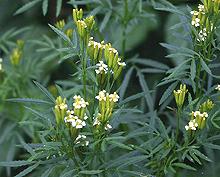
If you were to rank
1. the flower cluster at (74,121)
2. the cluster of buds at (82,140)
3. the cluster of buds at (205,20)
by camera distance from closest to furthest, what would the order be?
1. the flower cluster at (74,121)
2. the cluster of buds at (82,140)
3. the cluster of buds at (205,20)

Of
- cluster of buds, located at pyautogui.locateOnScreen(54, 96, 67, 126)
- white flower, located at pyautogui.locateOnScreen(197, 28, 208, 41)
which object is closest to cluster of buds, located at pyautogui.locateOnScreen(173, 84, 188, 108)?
white flower, located at pyautogui.locateOnScreen(197, 28, 208, 41)

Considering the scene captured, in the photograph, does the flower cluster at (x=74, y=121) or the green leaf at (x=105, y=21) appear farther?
the green leaf at (x=105, y=21)

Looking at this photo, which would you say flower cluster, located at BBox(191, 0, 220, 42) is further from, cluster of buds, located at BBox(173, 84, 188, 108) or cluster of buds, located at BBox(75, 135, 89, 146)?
cluster of buds, located at BBox(75, 135, 89, 146)

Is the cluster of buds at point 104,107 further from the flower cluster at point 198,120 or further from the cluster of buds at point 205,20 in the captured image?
the cluster of buds at point 205,20

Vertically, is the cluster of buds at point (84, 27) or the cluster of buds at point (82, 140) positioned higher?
the cluster of buds at point (84, 27)

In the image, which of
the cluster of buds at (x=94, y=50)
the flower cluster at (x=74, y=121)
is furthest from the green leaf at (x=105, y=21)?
the flower cluster at (x=74, y=121)

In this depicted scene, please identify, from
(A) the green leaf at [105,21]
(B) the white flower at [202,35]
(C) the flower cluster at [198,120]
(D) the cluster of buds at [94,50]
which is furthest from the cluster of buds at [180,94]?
(A) the green leaf at [105,21]

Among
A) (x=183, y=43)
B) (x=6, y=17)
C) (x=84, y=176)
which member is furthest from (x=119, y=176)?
(x=6, y=17)

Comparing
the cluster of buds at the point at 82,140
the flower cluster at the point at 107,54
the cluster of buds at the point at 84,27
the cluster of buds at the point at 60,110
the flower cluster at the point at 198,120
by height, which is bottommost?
the cluster of buds at the point at 82,140

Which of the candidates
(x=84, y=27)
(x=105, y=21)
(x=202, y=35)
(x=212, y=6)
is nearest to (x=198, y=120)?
(x=202, y=35)

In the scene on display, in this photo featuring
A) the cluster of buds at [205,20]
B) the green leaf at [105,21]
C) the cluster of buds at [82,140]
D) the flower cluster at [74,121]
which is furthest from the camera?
the green leaf at [105,21]

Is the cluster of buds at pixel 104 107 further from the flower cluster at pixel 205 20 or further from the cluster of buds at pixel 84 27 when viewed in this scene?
the flower cluster at pixel 205 20

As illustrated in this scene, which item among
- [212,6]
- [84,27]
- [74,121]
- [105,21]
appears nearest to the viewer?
[74,121]

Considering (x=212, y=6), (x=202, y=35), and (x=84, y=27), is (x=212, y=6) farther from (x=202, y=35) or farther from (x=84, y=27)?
(x=84, y=27)
